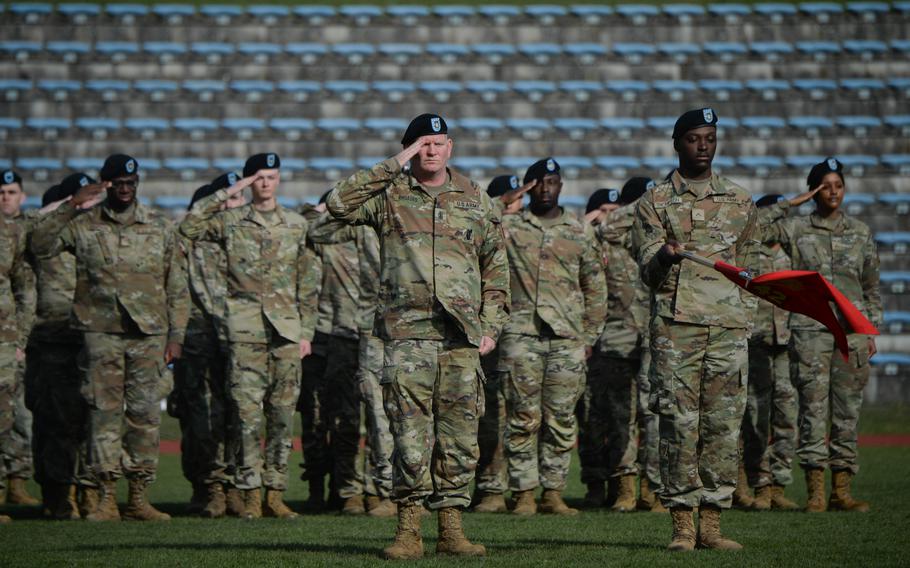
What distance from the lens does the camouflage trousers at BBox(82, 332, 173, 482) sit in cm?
940

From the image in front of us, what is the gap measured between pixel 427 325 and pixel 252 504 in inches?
139

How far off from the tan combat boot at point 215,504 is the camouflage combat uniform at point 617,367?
3.06 meters

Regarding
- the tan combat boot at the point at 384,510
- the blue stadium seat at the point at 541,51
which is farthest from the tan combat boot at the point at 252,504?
the blue stadium seat at the point at 541,51

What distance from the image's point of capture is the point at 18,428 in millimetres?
11797

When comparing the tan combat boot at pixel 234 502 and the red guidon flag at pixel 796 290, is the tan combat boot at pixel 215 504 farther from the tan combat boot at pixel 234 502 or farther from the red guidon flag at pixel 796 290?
the red guidon flag at pixel 796 290

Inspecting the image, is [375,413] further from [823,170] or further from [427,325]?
[823,170]

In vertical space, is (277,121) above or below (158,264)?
above

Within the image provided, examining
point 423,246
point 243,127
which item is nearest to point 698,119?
point 423,246

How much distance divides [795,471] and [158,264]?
23.9 ft

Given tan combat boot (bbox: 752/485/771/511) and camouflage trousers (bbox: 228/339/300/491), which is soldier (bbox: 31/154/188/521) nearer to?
camouflage trousers (bbox: 228/339/300/491)

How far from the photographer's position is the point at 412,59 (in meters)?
24.3

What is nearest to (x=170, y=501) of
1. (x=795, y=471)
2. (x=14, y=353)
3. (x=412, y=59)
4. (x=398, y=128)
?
(x=14, y=353)

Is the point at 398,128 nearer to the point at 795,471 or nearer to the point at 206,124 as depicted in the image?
the point at 206,124

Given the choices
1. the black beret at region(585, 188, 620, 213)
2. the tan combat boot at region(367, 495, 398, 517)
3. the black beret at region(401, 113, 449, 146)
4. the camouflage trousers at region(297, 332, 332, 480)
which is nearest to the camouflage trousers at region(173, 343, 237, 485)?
the camouflage trousers at region(297, 332, 332, 480)
